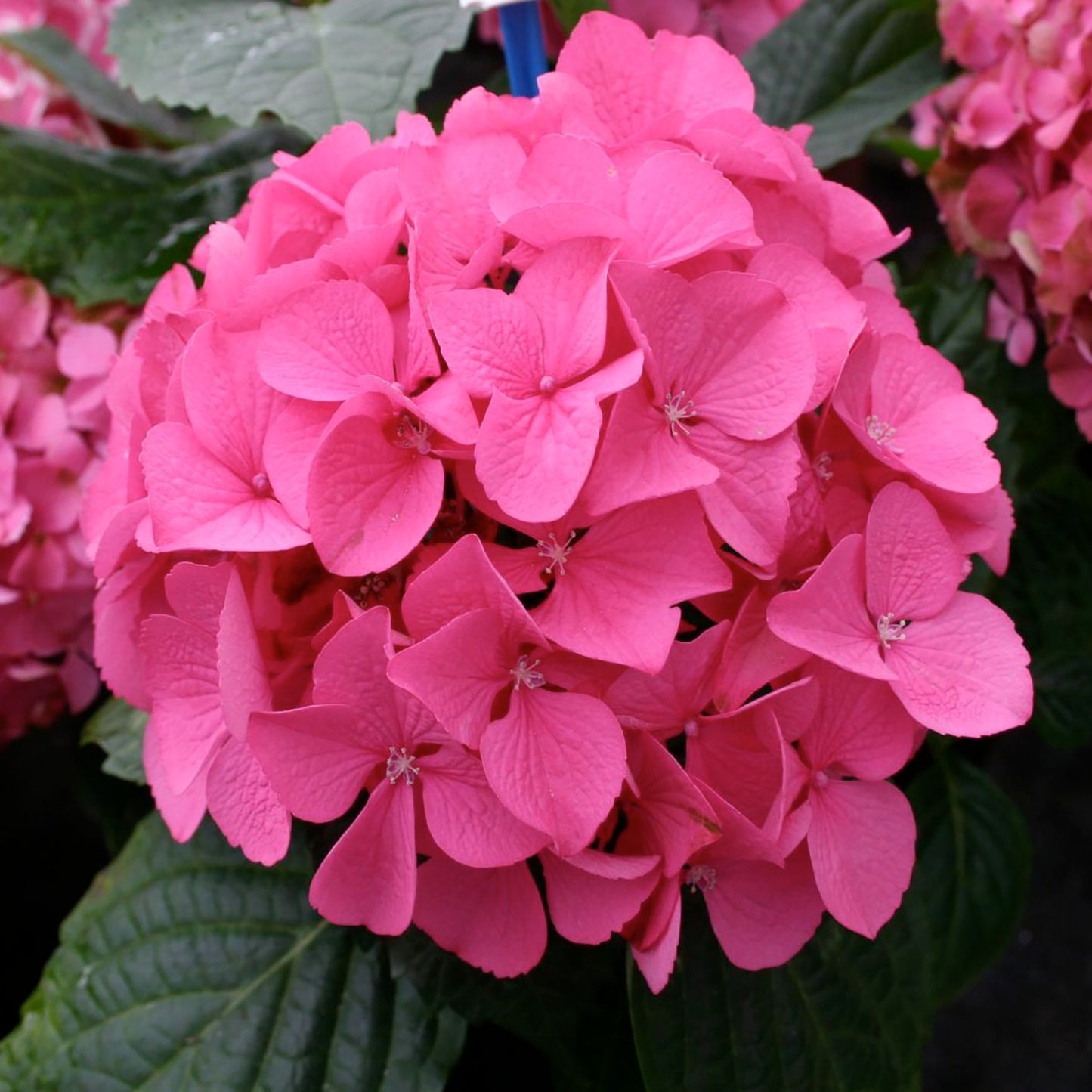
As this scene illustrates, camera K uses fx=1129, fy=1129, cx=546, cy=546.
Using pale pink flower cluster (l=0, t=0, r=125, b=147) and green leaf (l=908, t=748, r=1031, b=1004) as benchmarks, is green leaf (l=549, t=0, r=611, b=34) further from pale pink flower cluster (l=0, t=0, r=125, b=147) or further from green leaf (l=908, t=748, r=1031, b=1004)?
green leaf (l=908, t=748, r=1031, b=1004)

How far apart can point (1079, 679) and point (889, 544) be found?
491 mm

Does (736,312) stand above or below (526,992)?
above

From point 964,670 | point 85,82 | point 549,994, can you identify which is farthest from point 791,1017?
point 85,82

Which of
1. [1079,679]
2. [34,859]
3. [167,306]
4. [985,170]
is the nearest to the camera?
[167,306]

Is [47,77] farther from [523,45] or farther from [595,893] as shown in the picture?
[595,893]

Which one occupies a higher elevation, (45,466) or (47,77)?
(47,77)

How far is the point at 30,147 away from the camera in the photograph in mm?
750

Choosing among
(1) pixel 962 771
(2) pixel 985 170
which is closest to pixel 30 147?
(2) pixel 985 170

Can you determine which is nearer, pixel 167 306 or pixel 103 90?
pixel 167 306

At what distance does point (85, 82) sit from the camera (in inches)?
32.6

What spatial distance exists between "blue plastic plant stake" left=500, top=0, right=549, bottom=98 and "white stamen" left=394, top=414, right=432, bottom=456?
0.76 ft

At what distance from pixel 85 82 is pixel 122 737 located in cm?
49

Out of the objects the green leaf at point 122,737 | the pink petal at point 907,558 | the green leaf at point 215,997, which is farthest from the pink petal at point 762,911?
the green leaf at point 122,737

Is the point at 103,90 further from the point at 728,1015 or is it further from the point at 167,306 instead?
the point at 728,1015
